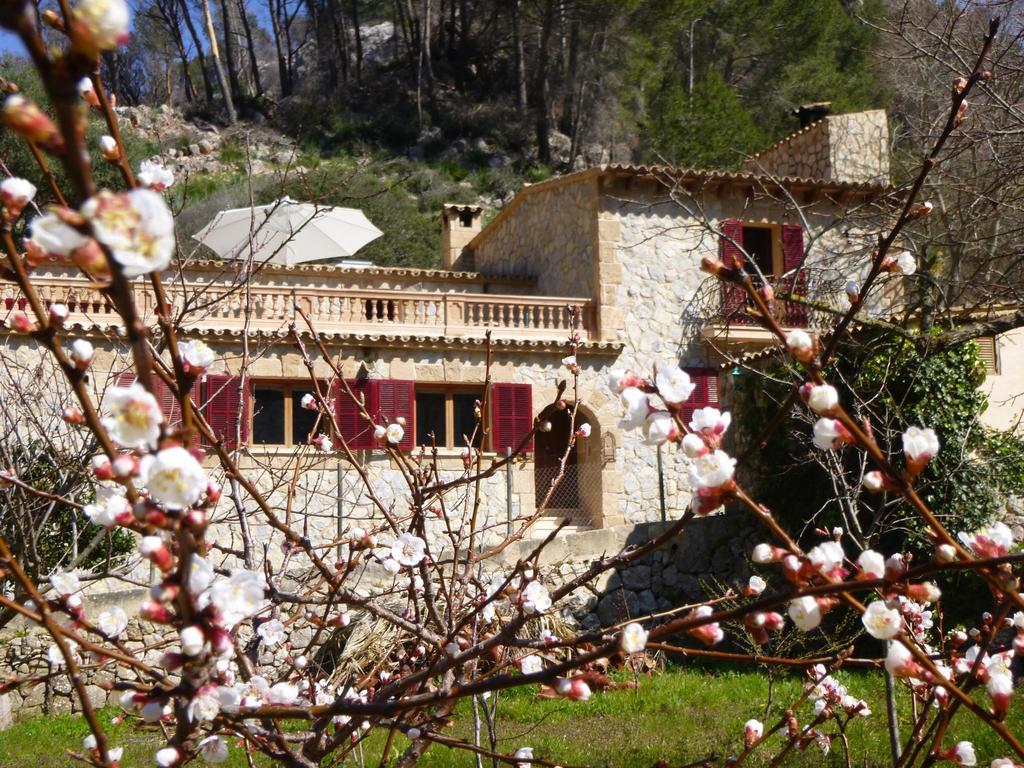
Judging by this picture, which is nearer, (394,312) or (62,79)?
(62,79)

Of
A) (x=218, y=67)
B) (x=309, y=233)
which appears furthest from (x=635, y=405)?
(x=218, y=67)

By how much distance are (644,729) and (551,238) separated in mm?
Answer: 11984

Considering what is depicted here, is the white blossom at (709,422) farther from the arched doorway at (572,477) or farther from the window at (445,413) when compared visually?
the window at (445,413)

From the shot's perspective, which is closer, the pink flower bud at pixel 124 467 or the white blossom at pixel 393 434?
the pink flower bud at pixel 124 467

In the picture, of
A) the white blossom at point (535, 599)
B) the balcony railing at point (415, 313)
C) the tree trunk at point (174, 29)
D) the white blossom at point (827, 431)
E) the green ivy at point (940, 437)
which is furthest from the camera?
the tree trunk at point (174, 29)

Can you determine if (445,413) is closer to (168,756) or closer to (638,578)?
(638,578)

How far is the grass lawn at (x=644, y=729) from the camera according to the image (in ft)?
25.9

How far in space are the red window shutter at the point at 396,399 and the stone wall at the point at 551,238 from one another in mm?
3901

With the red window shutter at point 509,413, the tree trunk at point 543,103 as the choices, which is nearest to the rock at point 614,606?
the red window shutter at point 509,413

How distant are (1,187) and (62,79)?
0.57 m

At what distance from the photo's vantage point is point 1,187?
1473mm

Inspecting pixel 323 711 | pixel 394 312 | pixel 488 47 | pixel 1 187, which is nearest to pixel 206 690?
pixel 323 711

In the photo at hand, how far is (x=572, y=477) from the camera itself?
1488 centimetres

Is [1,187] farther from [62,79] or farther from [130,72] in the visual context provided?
[130,72]
